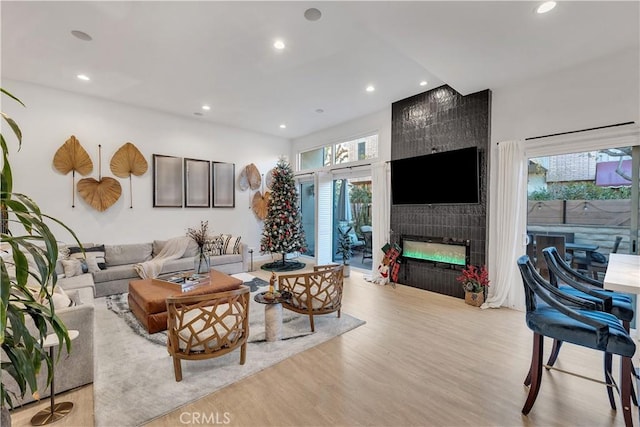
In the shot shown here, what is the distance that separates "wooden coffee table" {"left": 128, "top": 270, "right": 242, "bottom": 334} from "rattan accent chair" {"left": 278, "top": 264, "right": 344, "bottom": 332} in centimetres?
93

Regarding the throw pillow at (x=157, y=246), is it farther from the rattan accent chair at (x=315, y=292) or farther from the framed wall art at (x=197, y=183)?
the rattan accent chair at (x=315, y=292)

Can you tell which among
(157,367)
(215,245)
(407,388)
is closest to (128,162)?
(215,245)

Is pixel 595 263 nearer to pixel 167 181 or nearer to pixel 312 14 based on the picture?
pixel 312 14

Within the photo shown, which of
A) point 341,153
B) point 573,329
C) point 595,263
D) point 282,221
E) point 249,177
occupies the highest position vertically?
point 341,153

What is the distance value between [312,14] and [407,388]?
3.47 metres

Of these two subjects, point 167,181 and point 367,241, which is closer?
point 167,181

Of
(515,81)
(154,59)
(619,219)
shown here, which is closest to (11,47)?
(154,59)

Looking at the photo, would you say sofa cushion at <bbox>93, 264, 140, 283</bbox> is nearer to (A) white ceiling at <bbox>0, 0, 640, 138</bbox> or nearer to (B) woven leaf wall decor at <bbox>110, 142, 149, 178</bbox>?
(B) woven leaf wall decor at <bbox>110, 142, 149, 178</bbox>

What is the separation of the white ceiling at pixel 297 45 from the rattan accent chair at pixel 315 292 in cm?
260

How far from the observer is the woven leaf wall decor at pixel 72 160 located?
15.0ft

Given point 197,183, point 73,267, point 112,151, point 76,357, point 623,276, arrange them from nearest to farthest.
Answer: point 623,276, point 76,357, point 73,267, point 112,151, point 197,183

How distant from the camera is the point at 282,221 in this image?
21.2 feet

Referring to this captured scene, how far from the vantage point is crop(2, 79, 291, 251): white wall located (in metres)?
4.37

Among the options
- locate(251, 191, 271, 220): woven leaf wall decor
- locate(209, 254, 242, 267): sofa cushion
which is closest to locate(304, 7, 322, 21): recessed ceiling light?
locate(209, 254, 242, 267): sofa cushion
